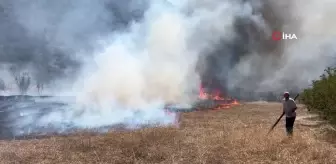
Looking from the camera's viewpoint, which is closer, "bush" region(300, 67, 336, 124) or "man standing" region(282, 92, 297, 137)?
"man standing" region(282, 92, 297, 137)

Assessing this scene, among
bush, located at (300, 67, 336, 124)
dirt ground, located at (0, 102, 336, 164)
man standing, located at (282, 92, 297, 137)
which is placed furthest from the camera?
bush, located at (300, 67, 336, 124)

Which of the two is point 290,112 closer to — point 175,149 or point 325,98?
point 325,98

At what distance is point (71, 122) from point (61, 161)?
1297cm

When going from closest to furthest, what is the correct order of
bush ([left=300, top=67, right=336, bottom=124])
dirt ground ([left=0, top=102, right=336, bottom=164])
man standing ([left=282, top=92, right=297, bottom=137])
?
dirt ground ([left=0, top=102, right=336, bottom=164]) < man standing ([left=282, top=92, right=297, bottom=137]) < bush ([left=300, top=67, right=336, bottom=124])

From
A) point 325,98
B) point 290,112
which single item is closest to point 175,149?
point 290,112

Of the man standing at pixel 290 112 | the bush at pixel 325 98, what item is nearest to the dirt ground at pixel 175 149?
the man standing at pixel 290 112

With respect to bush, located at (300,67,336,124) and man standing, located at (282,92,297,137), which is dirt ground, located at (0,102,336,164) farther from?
bush, located at (300,67,336,124)

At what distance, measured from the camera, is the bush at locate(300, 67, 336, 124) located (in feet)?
76.3

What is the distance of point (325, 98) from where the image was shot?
2442 centimetres

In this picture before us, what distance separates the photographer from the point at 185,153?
16.1 m

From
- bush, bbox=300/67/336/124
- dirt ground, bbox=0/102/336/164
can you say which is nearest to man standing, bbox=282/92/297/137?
dirt ground, bbox=0/102/336/164

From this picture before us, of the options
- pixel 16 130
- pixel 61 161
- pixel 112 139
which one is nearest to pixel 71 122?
pixel 16 130

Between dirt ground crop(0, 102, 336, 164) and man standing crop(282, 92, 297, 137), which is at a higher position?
man standing crop(282, 92, 297, 137)

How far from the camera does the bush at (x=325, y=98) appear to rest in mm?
23266
